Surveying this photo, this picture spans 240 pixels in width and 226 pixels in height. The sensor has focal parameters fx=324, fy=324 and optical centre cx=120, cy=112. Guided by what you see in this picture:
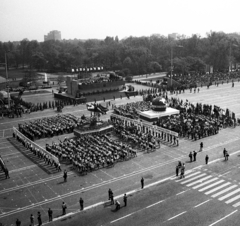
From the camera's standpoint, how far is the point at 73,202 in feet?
84.9

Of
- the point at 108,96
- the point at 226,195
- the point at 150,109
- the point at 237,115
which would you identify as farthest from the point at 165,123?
the point at 108,96

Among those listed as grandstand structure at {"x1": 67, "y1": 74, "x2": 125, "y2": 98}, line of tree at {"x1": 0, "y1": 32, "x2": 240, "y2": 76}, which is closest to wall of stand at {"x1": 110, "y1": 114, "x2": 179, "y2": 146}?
grandstand structure at {"x1": 67, "y1": 74, "x2": 125, "y2": 98}

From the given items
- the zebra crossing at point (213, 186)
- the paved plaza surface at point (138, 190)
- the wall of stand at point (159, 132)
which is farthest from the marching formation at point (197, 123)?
the zebra crossing at point (213, 186)

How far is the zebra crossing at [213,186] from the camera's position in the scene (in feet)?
84.1

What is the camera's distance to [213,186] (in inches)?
1088

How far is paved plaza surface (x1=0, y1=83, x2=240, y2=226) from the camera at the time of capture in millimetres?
23359

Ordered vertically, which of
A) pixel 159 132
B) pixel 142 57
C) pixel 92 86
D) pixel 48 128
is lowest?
pixel 159 132

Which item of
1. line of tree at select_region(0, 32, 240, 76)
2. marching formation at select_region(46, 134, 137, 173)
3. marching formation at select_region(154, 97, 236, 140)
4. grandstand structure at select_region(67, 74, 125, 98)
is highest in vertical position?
line of tree at select_region(0, 32, 240, 76)

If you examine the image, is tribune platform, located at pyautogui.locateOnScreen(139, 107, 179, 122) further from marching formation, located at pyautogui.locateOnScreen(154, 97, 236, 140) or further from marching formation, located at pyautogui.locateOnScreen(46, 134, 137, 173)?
marching formation, located at pyautogui.locateOnScreen(46, 134, 137, 173)

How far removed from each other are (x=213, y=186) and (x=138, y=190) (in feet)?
21.0

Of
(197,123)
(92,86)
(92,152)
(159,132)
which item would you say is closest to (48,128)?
(92,152)

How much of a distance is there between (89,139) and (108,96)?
35217mm

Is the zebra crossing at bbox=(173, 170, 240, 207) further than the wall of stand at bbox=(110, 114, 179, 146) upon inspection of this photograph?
No

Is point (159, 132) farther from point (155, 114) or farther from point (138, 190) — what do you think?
point (138, 190)
